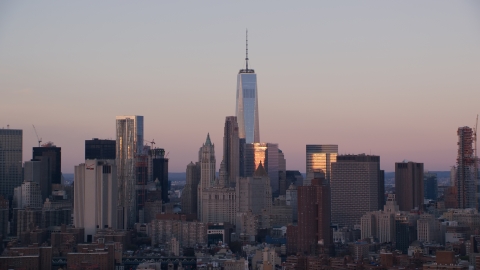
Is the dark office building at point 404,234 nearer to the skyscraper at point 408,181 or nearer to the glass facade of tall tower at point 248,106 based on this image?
the skyscraper at point 408,181

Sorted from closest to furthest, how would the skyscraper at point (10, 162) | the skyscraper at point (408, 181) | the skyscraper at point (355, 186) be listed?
the skyscraper at point (10, 162), the skyscraper at point (355, 186), the skyscraper at point (408, 181)

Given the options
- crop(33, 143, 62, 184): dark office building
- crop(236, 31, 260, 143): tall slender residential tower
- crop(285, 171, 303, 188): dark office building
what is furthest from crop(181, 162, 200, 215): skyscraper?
crop(236, 31, 260, 143): tall slender residential tower

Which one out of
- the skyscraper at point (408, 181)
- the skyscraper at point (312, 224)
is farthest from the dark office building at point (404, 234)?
the skyscraper at point (408, 181)

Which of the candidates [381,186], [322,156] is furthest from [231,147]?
[381,186]

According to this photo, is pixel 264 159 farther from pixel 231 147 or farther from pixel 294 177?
pixel 231 147

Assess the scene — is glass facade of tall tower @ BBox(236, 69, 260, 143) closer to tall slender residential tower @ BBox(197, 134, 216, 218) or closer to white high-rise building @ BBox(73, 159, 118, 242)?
tall slender residential tower @ BBox(197, 134, 216, 218)

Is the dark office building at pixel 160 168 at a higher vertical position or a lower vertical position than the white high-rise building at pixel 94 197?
higher

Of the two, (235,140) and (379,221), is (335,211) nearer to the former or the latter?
(379,221)
